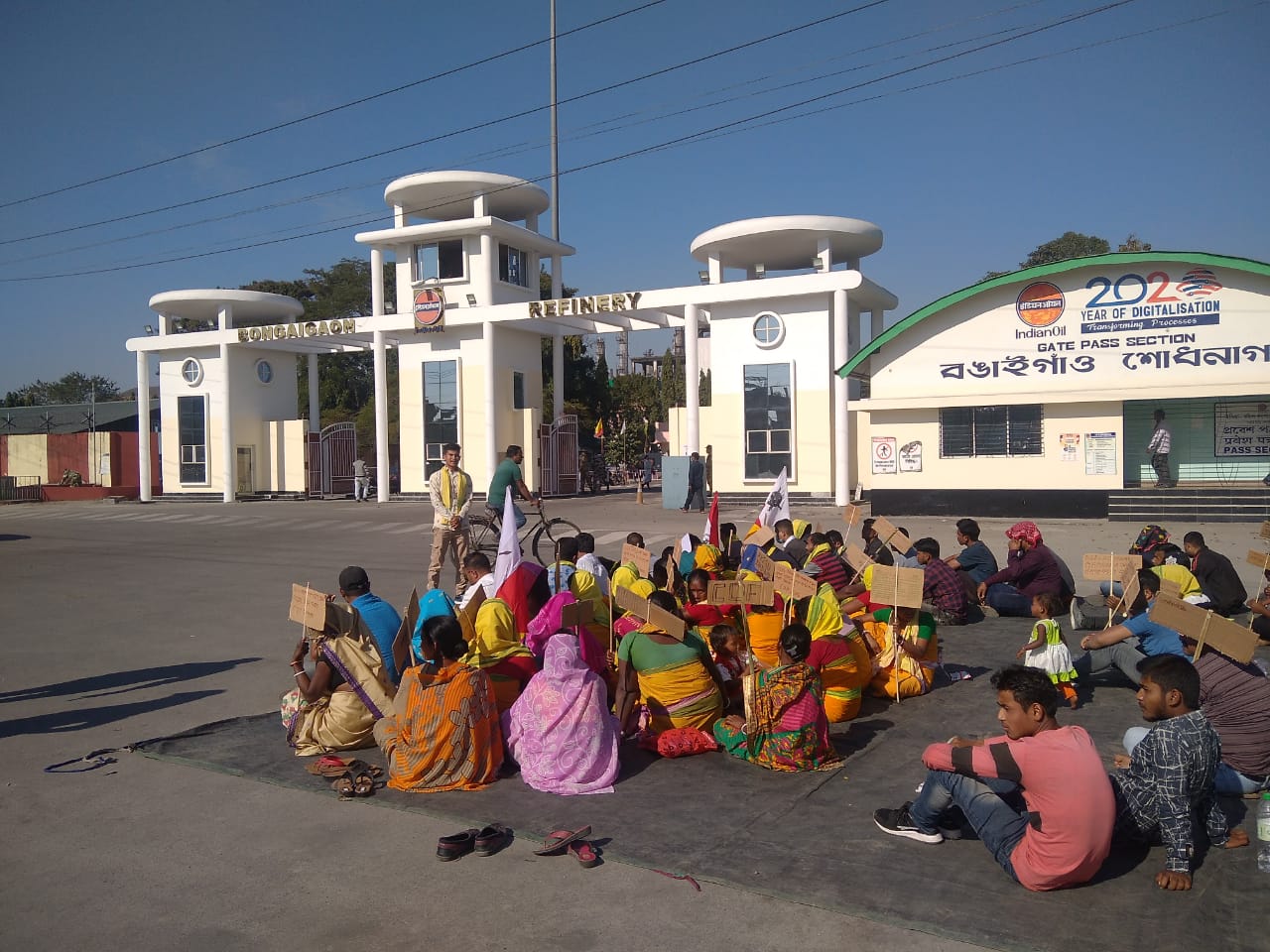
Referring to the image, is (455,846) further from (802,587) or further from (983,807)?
(802,587)

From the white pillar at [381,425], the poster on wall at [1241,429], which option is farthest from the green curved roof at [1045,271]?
the white pillar at [381,425]

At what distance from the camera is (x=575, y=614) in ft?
20.2

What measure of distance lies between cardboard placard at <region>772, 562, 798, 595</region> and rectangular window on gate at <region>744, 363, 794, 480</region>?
57.4 ft

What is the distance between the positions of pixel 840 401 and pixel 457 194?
13.6m

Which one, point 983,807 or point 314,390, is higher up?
point 314,390

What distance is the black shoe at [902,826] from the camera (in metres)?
4.53

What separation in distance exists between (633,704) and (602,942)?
246cm

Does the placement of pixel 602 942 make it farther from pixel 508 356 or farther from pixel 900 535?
pixel 508 356

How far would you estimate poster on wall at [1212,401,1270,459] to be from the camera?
800 inches

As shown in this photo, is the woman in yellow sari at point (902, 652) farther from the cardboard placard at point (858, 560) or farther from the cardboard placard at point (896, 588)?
the cardboard placard at point (858, 560)

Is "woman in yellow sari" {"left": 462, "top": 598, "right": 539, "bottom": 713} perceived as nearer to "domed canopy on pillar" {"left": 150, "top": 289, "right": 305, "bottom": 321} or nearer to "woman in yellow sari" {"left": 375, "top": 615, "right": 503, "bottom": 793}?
"woman in yellow sari" {"left": 375, "top": 615, "right": 503, "bottom": 793}

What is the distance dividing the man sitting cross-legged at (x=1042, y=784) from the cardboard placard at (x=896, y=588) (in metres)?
2.73

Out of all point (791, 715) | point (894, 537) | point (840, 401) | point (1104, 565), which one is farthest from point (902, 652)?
point (840, 401)

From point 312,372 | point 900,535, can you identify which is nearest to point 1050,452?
point 900,535
